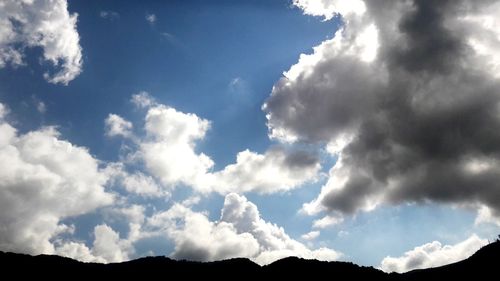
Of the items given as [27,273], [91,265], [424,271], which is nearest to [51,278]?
[27,273]

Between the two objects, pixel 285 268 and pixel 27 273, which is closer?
pixel 27 273

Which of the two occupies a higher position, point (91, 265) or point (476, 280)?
point (91, 265)

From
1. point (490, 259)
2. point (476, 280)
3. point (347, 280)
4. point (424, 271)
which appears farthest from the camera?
point (424, 271)

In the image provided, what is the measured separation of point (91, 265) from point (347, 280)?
7658 cm

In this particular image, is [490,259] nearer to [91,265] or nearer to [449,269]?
[449,269]

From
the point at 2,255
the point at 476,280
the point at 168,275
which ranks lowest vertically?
the point at 476,280

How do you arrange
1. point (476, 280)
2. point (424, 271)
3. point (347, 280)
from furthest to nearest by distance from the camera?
point (424, 271)
point (347, 280)
point (476, 280)

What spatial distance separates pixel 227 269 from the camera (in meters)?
131

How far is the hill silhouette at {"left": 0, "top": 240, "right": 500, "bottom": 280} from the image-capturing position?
11750cm

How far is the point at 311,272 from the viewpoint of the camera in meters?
128

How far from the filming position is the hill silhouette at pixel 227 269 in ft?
385

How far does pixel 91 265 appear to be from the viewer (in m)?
130

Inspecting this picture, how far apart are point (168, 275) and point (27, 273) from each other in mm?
37412

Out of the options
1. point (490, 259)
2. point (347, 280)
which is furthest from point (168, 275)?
point (490, 259)
